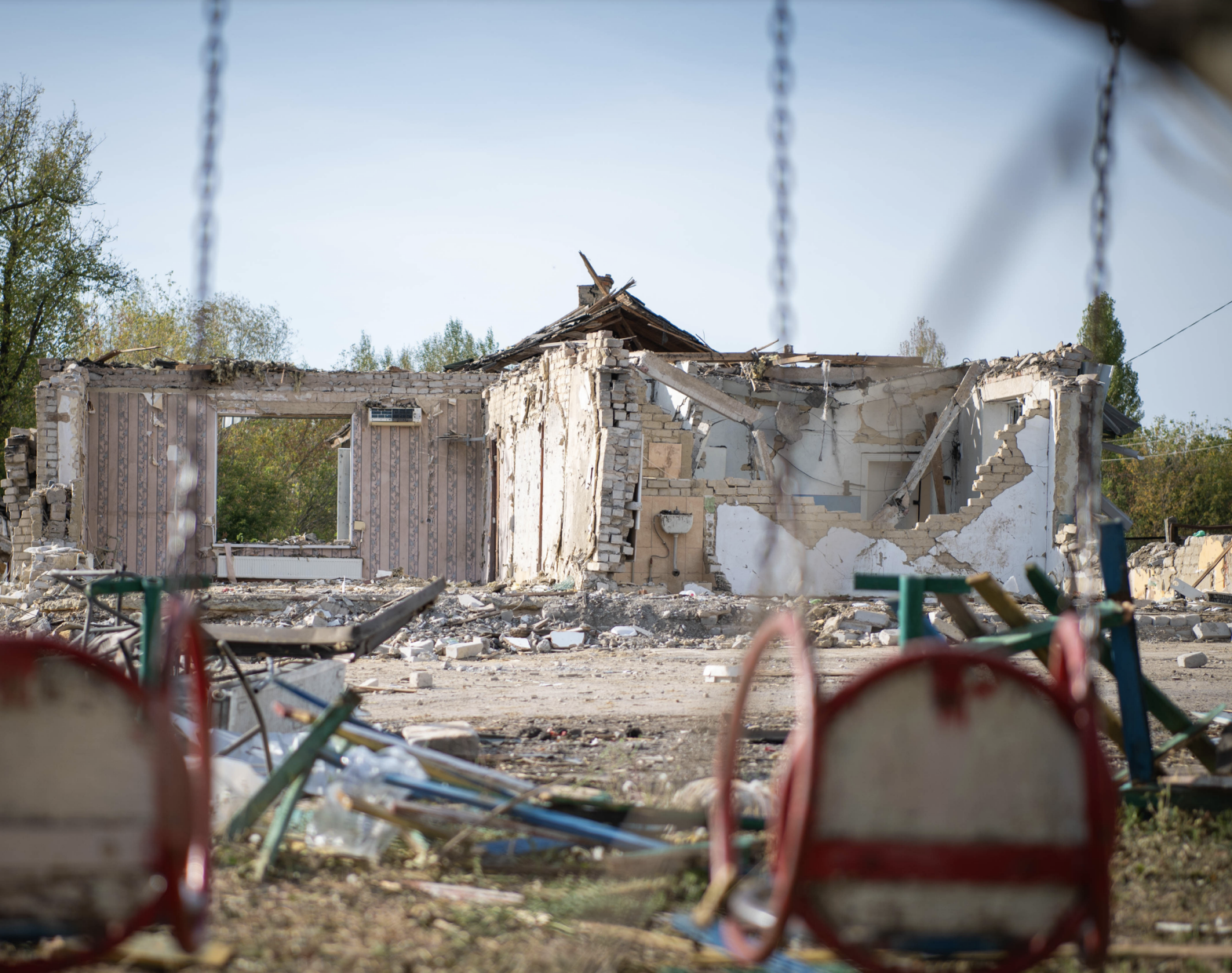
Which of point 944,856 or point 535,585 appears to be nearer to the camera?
point 944,856

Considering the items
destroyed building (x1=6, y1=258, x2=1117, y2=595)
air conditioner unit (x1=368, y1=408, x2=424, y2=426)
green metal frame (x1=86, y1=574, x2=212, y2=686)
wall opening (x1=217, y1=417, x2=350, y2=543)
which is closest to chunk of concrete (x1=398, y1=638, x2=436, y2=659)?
destroyed building (x1=6, y1=258, x2=1117, y2=595)

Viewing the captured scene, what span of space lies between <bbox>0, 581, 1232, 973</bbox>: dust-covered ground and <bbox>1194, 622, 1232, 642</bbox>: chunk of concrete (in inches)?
8.8

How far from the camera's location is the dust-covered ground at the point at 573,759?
8.23ft

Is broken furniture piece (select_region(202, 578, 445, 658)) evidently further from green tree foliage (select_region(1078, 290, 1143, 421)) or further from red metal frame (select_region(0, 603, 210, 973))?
green tree foliage (select_region(1078, 290, 1143, 421))

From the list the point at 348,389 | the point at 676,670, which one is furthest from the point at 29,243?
the point at 676,670

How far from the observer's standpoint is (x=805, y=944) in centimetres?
256

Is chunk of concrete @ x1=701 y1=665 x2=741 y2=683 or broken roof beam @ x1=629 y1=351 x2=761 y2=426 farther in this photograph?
broken roof beam @ x1=629 y1=351 x2=761 y2=426

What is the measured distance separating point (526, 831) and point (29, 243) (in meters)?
21.4

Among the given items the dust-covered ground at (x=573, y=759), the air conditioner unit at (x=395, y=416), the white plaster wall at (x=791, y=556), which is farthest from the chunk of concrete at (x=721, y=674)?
the air conditioner unit at (x=395, y=416)

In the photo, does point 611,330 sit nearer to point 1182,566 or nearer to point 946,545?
point 946,545

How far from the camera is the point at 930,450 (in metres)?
15.3

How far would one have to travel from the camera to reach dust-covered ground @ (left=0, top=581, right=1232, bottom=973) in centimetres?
251

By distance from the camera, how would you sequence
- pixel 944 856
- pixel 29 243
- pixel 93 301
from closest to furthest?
1. pixel 944 856
2. pixel 29 243
3. pixel 93 301

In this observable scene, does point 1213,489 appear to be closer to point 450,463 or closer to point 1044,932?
point 450,463
